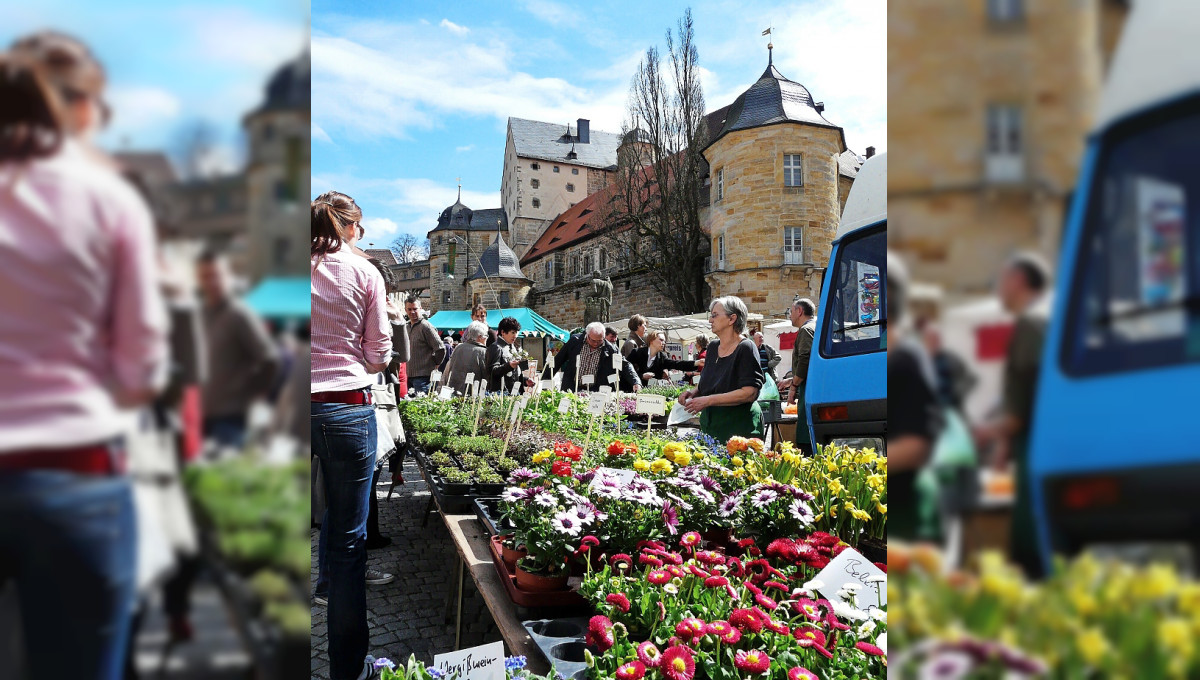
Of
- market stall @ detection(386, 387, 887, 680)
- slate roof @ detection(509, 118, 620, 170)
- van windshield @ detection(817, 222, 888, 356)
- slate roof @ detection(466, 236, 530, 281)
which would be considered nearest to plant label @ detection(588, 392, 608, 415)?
market stall @ detection(386, 387, 887, 680)

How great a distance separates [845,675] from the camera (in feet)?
5.08

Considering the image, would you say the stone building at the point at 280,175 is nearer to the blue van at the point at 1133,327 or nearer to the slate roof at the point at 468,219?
the blue van at the point at 1133,327

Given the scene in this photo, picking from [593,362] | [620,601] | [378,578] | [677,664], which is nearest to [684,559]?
[620,601]

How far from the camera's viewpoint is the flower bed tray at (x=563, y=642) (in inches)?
70.6

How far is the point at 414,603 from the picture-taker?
4.00 m

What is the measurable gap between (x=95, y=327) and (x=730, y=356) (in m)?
4.02

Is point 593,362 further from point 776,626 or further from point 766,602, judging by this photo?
point 776,626

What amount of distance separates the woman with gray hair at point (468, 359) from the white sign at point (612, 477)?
441cm

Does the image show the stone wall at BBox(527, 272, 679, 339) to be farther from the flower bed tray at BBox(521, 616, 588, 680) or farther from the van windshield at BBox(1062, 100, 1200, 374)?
the van windshield at BBox(1062, 100, 1200, 374)

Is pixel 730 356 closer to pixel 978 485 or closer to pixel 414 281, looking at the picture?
pixel 978 485

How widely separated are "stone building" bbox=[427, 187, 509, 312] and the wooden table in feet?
174

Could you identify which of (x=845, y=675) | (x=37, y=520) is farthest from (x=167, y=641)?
(x=845, y=675)

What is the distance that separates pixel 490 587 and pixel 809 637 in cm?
124

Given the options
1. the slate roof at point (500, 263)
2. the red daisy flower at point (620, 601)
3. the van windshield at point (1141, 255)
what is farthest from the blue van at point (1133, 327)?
the slate roof at point (500, 263)
